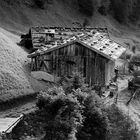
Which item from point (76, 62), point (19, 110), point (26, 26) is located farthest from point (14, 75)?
point (26, 26)

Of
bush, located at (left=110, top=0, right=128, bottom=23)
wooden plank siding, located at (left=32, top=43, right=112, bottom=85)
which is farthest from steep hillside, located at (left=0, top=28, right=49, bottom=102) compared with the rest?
bush, located at (left=110, top=0, right=128, bottom=23)

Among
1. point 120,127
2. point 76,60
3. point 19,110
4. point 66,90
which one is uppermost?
point 76,60

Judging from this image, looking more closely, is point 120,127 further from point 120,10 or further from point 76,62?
point 120,10

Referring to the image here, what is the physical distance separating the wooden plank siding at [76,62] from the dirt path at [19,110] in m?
3.75

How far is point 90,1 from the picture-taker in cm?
6166

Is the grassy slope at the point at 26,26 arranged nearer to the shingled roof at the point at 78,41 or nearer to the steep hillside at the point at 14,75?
the steep hillside at the point at 14,75

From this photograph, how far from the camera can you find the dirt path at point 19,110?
886 inches

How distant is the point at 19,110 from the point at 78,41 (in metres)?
7.10

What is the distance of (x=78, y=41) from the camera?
2578 cm

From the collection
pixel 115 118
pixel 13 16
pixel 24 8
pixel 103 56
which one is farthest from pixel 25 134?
pixel 24 8

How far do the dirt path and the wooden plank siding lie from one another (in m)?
3.75

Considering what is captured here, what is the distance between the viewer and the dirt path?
22.5m

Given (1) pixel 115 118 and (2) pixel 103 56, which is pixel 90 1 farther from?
(1) pixel 115 118

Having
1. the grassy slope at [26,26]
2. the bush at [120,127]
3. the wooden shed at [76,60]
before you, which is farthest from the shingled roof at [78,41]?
the bush at [120,127]
